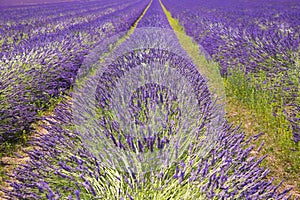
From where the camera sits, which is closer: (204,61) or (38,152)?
(38,152)

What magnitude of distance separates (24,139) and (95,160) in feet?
6.92

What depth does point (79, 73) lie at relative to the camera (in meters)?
6.36

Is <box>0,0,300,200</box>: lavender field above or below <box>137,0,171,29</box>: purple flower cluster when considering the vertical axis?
below

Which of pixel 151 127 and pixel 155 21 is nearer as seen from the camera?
pixel 151 127

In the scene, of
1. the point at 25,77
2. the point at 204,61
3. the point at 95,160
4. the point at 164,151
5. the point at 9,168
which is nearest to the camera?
the point at 95,160

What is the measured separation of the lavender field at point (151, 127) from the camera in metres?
2.04

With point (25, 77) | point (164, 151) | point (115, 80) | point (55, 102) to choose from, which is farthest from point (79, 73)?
point (164, 151)

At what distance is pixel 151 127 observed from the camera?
2.68 metres

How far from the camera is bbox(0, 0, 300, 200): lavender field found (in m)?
2.04

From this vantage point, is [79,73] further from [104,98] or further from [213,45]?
[213,45]

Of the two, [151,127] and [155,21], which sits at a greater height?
[155,21]

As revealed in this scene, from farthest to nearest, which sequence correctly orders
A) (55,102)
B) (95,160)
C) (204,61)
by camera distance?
(204,61) → (55,102) → (95,160)

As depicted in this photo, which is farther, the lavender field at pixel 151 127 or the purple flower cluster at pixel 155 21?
the purple flower cluster at pixel 155 21

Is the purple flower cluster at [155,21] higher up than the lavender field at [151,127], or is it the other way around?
the purple flower cluster at [155,21]
